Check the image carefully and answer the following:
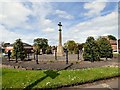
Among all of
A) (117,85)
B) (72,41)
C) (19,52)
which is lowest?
(117,85)

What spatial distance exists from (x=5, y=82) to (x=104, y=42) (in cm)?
2724

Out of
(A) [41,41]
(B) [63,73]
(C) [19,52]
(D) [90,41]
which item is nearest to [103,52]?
(D) [90,41]

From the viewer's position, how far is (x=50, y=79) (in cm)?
1142

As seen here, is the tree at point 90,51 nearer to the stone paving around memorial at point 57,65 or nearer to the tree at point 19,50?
the stone paving around memorial at point 57,65

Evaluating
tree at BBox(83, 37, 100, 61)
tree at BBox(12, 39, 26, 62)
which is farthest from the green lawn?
tree at BBox(12, 39, 26, 62)

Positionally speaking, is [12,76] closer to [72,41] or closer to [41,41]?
[72,41]

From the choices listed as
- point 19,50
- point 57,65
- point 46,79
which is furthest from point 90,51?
point 46,79

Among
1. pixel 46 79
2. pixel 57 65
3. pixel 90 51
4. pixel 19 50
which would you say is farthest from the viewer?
pixel 19 50

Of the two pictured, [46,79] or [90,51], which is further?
[90,51]

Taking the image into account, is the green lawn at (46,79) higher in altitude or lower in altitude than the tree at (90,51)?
lower

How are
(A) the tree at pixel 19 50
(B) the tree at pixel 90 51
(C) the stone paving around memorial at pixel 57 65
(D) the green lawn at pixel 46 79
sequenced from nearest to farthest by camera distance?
1. (D) the green lawn at pixel 46 79
2. (C) the stone paving around memorial at pixel 57 65
3. (B) the tree at pixel 90 51
4. (A) the tree at pixel 19 50

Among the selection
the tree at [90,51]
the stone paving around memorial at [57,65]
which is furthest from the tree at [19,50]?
the tree at [90,51]

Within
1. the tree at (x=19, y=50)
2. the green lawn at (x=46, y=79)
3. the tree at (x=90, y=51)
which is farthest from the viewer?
the tree at (x=19, y=50)

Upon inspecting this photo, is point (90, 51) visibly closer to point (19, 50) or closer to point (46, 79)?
point (19, 50)
